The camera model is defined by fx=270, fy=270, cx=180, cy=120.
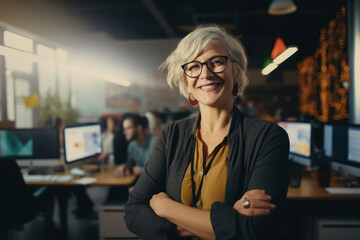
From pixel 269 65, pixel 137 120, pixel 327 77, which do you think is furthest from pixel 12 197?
pixel 327 77

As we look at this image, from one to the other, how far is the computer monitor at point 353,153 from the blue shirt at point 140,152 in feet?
6.43

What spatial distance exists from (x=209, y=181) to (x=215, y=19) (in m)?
7.55

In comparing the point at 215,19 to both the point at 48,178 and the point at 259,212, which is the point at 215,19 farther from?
the point at 259,212

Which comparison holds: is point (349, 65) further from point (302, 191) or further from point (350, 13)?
point (302, 191)

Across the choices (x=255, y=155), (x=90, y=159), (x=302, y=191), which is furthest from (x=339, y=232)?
(x=90, y=159)

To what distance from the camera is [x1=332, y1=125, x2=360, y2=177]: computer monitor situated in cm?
233

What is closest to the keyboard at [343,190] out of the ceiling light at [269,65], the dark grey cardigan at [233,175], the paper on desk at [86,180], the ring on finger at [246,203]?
the dark grey cardigan at [233,175]

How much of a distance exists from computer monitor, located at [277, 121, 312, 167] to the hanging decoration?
1.34 m

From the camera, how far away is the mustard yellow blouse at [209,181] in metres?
1.16

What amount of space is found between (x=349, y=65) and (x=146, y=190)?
10.9 feet

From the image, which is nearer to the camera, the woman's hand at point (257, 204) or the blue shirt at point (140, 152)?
the woman's hand at point (257, 204)

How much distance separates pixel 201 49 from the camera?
3.98ft

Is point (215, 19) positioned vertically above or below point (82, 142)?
above

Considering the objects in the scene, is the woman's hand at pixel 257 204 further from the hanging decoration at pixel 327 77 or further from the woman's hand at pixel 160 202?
the hanging decoration at pixel 327 77
